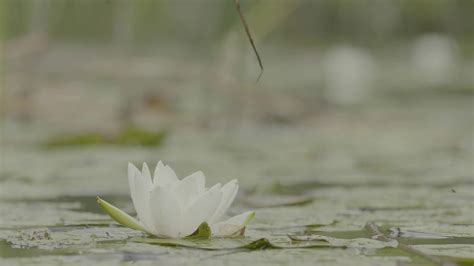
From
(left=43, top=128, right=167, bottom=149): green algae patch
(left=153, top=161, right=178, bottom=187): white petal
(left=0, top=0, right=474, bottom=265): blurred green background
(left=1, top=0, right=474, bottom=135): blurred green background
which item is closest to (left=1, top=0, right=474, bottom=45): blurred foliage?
(left=1, top=0, right=474, bottom=135): blurred green background

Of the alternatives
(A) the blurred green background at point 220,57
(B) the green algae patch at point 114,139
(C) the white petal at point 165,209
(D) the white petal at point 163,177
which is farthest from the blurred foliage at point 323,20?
(C) the white petal at point 165,209

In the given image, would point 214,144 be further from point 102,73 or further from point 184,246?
point 184,246

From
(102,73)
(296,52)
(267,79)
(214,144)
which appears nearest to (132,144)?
(214,144)

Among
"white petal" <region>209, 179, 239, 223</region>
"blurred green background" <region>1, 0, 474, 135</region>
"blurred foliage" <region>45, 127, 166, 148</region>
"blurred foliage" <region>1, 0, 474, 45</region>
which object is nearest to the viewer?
"white petal" <region>209, 179, 239, 223</region>

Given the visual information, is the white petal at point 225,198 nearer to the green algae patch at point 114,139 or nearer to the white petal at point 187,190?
the white petal at point 187,190

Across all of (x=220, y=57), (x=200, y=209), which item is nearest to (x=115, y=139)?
(x=220, y=57)

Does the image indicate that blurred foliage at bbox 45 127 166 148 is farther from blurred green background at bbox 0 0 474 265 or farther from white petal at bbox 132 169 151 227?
white petal at bbox 132 169 151 227

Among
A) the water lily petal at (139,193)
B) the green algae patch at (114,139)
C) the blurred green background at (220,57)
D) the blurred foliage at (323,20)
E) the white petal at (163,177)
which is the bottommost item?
the water lily petal at (139,193)
